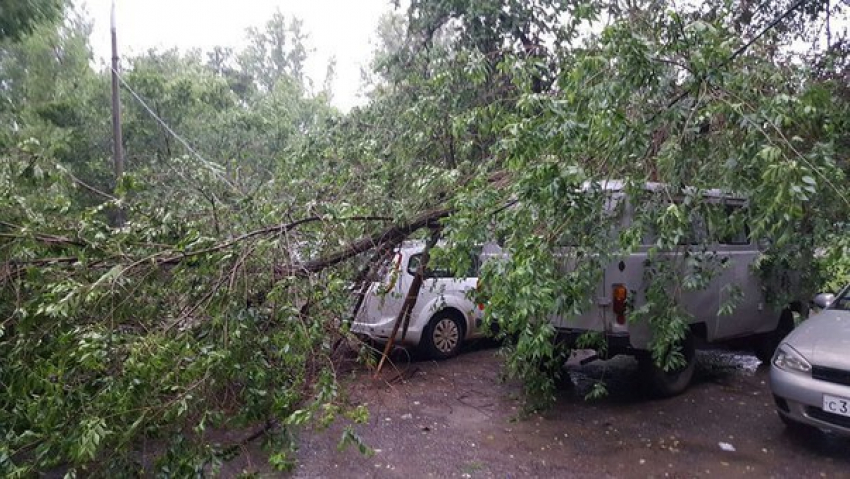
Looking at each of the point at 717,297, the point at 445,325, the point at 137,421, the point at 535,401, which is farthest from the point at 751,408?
the point at 137,421

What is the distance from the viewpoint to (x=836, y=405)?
466 cm

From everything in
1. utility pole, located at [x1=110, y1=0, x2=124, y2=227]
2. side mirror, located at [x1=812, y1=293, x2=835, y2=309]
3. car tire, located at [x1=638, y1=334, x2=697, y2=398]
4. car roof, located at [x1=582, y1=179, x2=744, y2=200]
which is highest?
utility pole, located at [x1=110, y1=0, x2=124, y2=227]

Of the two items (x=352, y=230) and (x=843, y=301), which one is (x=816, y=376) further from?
(x=352, y=230)

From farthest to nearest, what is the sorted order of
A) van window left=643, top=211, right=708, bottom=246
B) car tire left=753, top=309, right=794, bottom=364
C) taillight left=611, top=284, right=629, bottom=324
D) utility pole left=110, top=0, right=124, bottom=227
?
1. utility pole left=110, top=0, right=124, bottom=227
2. car tire left=753, top=309, right=794, bottom=364
3. taillight left=611, top=284, right=629, bottom=324
4. van window left=643, top=211, right=708, bottom=246

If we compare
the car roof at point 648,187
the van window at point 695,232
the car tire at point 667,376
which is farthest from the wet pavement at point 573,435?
the car roof at point 648,187

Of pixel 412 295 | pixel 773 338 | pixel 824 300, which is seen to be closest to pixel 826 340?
pixel 824 300

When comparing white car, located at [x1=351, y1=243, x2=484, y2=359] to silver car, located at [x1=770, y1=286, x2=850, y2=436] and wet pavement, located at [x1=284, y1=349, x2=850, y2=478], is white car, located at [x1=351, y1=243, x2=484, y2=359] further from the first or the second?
silver car, located at [x1=770, y1=286, x2=850, y2=436]

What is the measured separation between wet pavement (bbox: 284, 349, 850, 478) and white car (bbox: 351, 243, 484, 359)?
0.50 meters

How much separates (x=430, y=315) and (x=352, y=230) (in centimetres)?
255

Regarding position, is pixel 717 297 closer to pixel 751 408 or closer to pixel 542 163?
pixel 751 408

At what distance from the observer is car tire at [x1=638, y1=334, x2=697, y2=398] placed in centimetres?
624

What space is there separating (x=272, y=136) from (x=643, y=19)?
12137 mm

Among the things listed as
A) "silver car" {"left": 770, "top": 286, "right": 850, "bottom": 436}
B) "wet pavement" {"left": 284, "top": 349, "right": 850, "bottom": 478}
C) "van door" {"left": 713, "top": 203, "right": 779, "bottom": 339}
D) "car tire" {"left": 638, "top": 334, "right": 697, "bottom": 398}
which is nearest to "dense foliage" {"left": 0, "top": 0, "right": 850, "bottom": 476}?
"van door" {"left": 713, "top": 203, "right": 779, "bottom": 339}

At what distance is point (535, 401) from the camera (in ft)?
19.7
